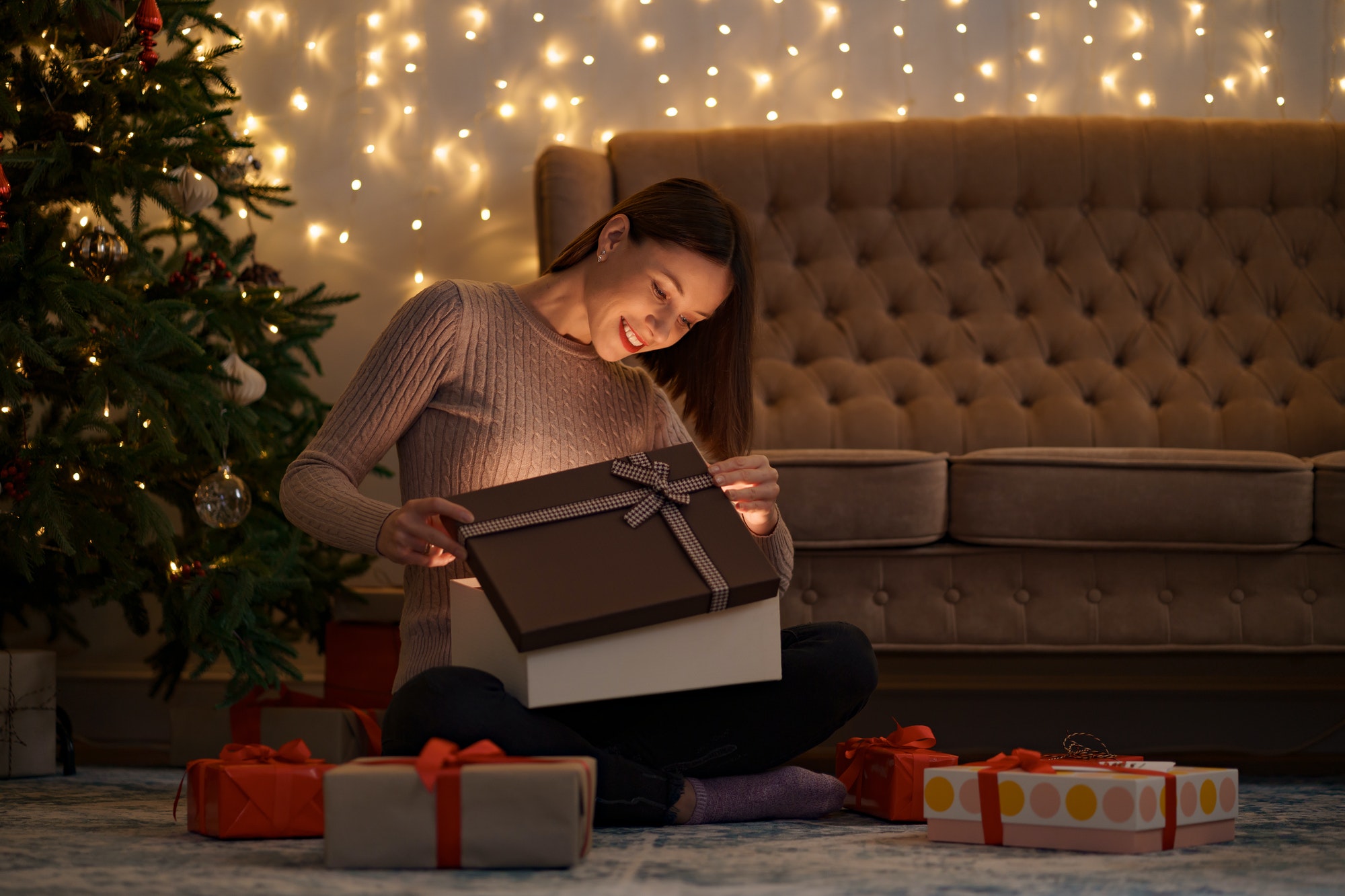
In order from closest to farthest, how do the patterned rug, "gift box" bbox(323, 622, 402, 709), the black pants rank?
the patterned rug, the black pants, "gift box" bbox(323, 622, 402, 709)

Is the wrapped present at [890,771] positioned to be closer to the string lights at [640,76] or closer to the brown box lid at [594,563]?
the brown box lid at [594,563]

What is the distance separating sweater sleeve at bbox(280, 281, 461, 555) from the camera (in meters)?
1.12

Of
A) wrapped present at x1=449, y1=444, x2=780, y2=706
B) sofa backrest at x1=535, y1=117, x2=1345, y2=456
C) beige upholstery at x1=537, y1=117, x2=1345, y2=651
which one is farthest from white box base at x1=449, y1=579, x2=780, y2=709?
sofa backrest at x1=535, y1=117, x2=1345, y2=456

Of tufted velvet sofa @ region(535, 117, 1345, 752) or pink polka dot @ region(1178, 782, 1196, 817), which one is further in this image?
tufted velvet sofa @ region(535, 117, 1345, 752)

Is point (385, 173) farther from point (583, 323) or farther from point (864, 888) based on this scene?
point (864, 888)

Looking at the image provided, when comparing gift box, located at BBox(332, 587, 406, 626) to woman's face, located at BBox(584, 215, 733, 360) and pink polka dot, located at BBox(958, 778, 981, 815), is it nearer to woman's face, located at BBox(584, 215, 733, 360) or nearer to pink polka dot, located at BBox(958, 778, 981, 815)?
woman's face, located at BBox(584, 215, 733, 360)

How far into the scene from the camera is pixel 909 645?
5.55 ft

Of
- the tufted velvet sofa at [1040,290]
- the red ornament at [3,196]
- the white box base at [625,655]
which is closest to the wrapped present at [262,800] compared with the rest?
the white box base at [625,655]

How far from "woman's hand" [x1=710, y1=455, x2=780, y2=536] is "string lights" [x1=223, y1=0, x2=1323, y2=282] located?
4.54ft

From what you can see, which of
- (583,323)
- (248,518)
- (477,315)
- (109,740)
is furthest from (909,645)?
(109,740)

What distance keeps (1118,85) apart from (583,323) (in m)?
1.69

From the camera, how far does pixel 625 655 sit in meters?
0.98

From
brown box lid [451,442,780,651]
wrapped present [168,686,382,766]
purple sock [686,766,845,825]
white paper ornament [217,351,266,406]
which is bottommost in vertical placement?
wrapped present [168,686,382,766]

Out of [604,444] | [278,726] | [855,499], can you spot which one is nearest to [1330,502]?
[855,499]
